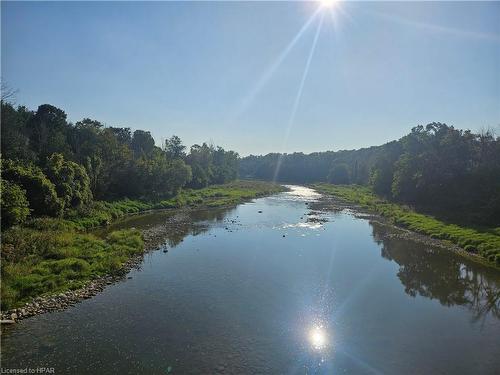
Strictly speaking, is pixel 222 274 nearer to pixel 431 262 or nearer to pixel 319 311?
pixel 319 311

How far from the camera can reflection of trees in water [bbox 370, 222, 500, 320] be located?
25.2 m

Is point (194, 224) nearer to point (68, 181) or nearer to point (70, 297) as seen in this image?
point (68, 181)

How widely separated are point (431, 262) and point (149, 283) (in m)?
26.3

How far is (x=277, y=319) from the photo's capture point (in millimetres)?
20781

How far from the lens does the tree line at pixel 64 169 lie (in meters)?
38.2

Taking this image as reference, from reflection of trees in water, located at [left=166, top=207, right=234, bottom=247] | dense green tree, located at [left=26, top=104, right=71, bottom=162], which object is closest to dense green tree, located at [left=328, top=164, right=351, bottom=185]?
reflection of trees in water, located at [left=166, top=207, right=234, bottom=247]

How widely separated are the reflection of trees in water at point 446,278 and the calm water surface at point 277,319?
0.15 meters

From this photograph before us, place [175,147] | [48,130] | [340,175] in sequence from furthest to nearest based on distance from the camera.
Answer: [340,175]
[175,147]
[48,130]

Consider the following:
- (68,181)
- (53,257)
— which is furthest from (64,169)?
(53,257)

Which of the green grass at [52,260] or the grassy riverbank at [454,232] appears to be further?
the grassy riverbank at [454,232]

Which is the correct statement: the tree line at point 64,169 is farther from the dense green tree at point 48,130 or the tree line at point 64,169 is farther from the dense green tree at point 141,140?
the dense green tree at point 141,140

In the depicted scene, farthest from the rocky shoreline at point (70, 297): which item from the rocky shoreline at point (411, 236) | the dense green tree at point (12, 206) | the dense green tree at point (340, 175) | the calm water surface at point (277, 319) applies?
the dense green tree at point (340, 175)

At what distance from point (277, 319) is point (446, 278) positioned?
57.5 ft

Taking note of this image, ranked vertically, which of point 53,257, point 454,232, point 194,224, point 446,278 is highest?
point 454,232
